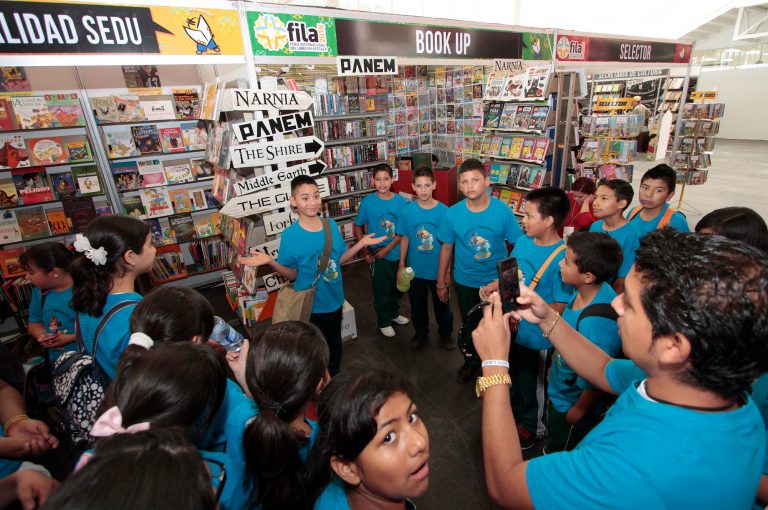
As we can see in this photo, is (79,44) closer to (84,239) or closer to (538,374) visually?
(84,239)

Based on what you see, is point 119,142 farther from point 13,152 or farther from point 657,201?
point 657,201

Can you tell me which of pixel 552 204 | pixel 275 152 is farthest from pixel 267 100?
pixel 552 204

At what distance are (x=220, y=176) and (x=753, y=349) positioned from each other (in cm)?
394

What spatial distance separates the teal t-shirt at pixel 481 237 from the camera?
9.06ft

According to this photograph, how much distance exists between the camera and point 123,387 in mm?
1019

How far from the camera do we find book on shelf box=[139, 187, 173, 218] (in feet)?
15.9

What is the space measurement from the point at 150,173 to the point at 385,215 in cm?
340

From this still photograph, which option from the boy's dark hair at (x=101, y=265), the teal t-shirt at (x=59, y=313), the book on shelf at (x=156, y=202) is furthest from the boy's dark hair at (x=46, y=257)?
the book on shelf at (x=156, y=202)

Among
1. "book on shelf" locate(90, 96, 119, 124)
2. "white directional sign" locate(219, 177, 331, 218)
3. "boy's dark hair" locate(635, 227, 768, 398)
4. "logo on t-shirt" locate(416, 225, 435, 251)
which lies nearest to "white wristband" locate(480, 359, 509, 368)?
"boy's dark hair" locate(635, 227, 768, 398)

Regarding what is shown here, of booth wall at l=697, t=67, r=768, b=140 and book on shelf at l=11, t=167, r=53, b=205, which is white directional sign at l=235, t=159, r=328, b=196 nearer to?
book on shelf at l=11, t=167, r=53, b=205

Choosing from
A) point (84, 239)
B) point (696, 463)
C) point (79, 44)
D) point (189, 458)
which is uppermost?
point (79, 44)

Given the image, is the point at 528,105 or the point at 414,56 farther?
the point at 528,105

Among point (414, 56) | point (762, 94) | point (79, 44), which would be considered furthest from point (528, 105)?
point (762, 94)

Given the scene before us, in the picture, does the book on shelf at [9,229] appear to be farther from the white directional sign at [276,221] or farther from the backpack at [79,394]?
the backpack at [79,394]
